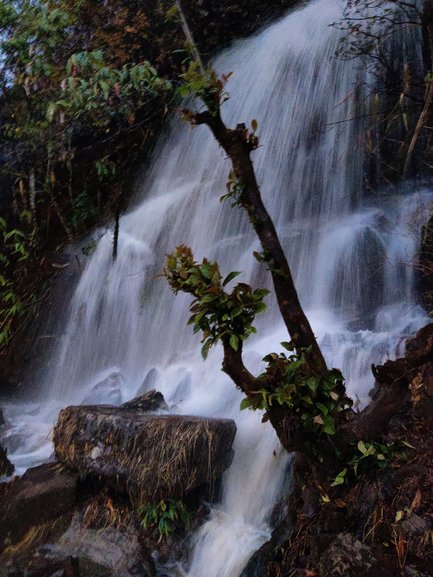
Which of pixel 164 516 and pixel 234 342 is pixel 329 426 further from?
pixel 164 516

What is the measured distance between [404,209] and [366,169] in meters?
1.03

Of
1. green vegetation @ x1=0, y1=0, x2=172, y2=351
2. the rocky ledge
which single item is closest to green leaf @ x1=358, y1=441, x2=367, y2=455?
the rocky ledge

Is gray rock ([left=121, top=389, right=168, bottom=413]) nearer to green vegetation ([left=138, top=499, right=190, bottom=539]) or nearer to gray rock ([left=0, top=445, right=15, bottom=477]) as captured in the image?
green vegetation ([left=138, top=499, right=190, bottom=539])

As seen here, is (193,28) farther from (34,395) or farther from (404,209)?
(34,395)

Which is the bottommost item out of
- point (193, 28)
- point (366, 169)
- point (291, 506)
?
point (291, 506)

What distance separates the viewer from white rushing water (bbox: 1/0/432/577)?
167 inches

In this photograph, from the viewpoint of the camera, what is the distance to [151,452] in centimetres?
394

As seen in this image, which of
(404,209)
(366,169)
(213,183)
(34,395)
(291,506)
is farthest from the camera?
(213,183)

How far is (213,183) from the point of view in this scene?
7.90 meters

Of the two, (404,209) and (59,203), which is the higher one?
(59,203)

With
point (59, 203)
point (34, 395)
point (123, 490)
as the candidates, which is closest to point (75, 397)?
point (34, 395)

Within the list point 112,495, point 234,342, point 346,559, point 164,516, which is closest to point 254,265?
point 112,495

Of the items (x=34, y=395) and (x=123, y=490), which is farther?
(x=34, y=395)

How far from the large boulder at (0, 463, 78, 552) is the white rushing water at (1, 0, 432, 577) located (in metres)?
1.01
